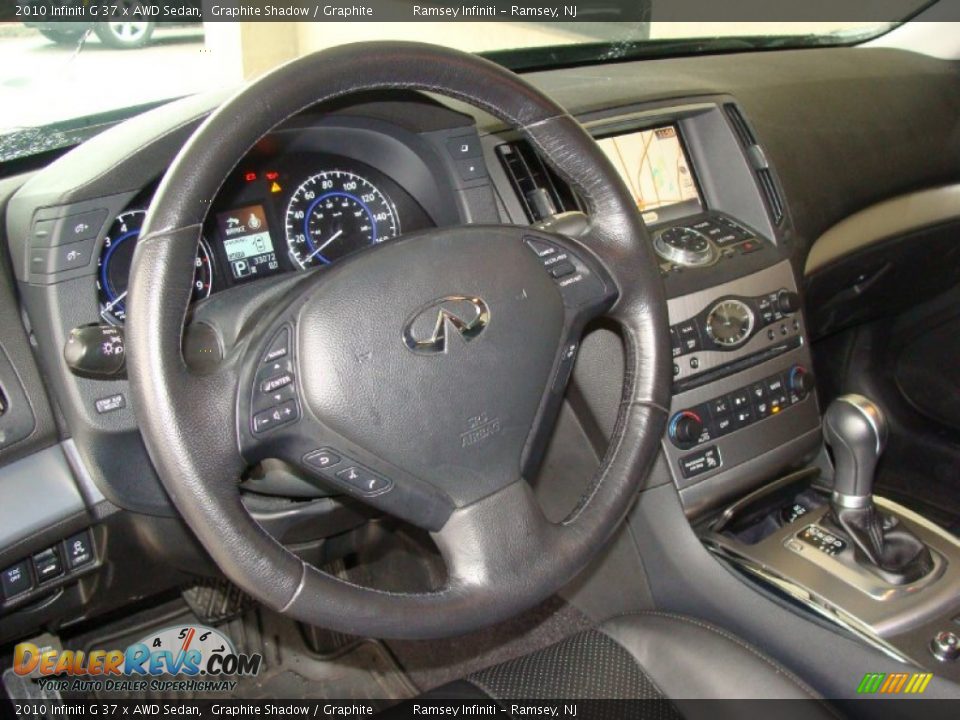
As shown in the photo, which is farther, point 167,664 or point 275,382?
point 167,664

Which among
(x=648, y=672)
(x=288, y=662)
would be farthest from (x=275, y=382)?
(x=288, y=662)

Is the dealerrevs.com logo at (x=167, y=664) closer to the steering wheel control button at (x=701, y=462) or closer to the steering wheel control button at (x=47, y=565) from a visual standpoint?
the steering wheel control button at (x=47, y=565)

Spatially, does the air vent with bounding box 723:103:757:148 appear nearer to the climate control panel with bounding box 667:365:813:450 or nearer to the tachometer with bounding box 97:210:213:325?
the climate control panel with bounding box 667:365:813:450

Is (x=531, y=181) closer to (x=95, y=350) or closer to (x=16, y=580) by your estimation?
(x=95, y=350)

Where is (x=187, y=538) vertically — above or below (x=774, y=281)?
below

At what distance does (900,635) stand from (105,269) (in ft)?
3.73

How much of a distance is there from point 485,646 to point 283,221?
1.08m

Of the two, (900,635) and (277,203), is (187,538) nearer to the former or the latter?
(277,203)

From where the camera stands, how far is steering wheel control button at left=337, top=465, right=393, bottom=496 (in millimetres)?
958

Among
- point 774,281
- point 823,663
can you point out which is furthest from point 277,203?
point 823,663

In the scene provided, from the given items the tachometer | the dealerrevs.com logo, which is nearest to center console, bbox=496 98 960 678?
the tachometer

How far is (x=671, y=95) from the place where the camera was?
1.60 m

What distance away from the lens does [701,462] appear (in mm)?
1453

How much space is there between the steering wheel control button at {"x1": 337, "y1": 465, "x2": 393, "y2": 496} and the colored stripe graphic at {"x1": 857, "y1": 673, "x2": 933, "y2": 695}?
2.38 ft
